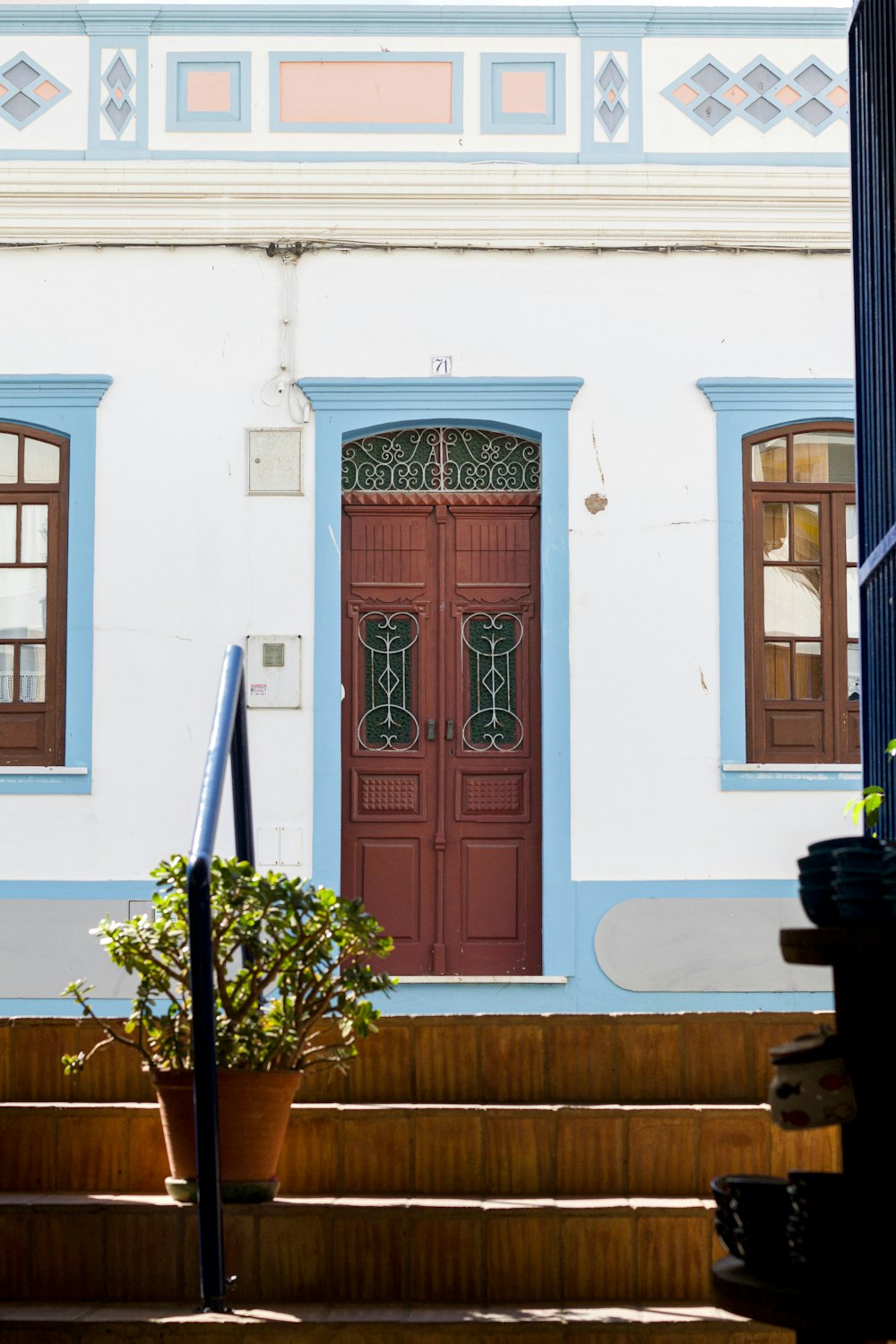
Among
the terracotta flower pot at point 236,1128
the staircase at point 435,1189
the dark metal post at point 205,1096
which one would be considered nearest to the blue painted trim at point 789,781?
the staircase at point 435,1189

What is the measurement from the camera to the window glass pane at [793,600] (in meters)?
8.02

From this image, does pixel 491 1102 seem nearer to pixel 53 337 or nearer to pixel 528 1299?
pixel 528 1299

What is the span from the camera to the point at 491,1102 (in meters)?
4.63

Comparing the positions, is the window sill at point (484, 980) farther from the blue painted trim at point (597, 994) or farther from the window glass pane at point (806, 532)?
the window glass pane at point (806, 532)

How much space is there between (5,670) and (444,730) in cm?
195

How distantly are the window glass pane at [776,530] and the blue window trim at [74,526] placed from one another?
2972 mm

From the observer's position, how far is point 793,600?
316 inches

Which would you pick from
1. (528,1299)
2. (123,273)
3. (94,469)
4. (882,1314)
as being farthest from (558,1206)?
(123,273)

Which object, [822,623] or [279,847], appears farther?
[822,623]

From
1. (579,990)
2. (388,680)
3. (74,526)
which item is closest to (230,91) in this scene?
(74,526)

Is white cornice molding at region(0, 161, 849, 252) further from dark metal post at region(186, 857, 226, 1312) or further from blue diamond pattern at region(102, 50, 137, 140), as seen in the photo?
dark metal post at region(186, 857, 226, 1312)

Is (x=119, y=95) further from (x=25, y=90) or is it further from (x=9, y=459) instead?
(x=9, y=459)

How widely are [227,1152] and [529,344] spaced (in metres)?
4.79

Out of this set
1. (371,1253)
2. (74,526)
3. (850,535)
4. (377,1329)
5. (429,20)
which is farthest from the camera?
(429,20)
